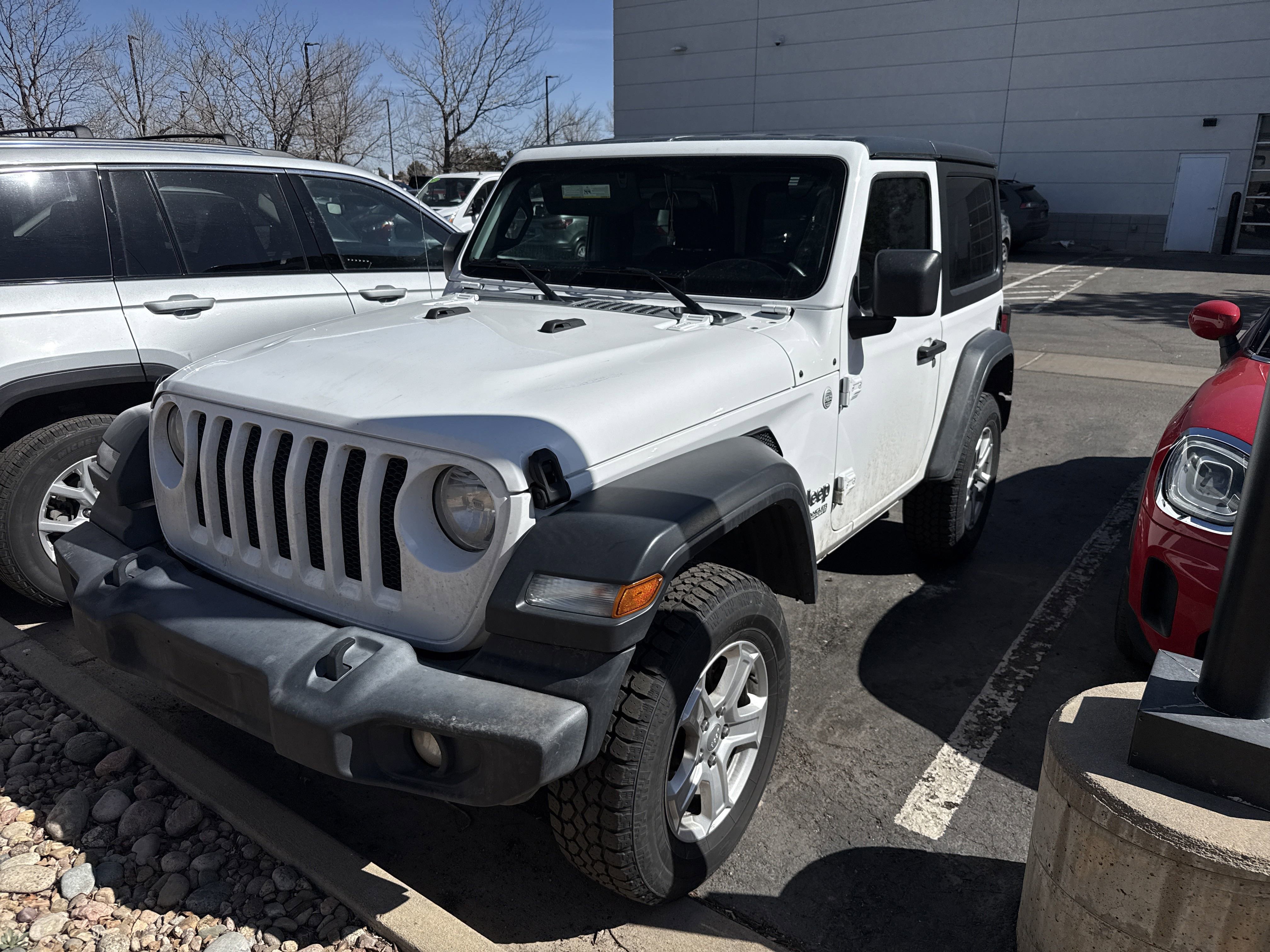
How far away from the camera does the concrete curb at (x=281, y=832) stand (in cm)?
235

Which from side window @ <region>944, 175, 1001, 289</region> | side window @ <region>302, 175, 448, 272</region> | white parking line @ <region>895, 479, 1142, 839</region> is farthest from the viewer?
side window @ <region>302, 175, 448, 272</region>

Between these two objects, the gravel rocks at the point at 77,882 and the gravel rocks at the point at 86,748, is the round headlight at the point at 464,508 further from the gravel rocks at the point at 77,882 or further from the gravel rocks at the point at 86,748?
the gravel rocks at the point at 86,748

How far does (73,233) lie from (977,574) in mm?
4494

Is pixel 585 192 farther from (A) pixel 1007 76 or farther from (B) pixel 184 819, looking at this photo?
(A) pixel 1007 76

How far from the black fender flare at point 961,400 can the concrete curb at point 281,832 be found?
282 centimetres

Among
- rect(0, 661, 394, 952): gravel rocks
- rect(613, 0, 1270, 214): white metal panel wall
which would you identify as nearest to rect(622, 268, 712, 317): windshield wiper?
rect(0, 661, 394, 952): gravel rocks

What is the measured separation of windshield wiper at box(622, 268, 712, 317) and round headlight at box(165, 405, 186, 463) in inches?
62.9

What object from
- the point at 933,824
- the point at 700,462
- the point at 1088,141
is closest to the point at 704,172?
the point at 700,462

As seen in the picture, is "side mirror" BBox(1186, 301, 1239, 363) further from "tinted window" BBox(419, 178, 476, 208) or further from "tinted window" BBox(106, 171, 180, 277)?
"tinted window" BBox(419, 178, 476, 208)

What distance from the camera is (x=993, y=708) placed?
352 centimetres

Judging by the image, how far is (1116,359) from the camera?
10297 millimetres

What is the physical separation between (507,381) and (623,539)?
25.3 inches

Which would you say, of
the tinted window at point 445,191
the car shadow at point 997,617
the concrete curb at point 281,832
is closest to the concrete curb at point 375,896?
the concrete curb at point 281,832

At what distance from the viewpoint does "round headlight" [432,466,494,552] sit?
216 centimetres
